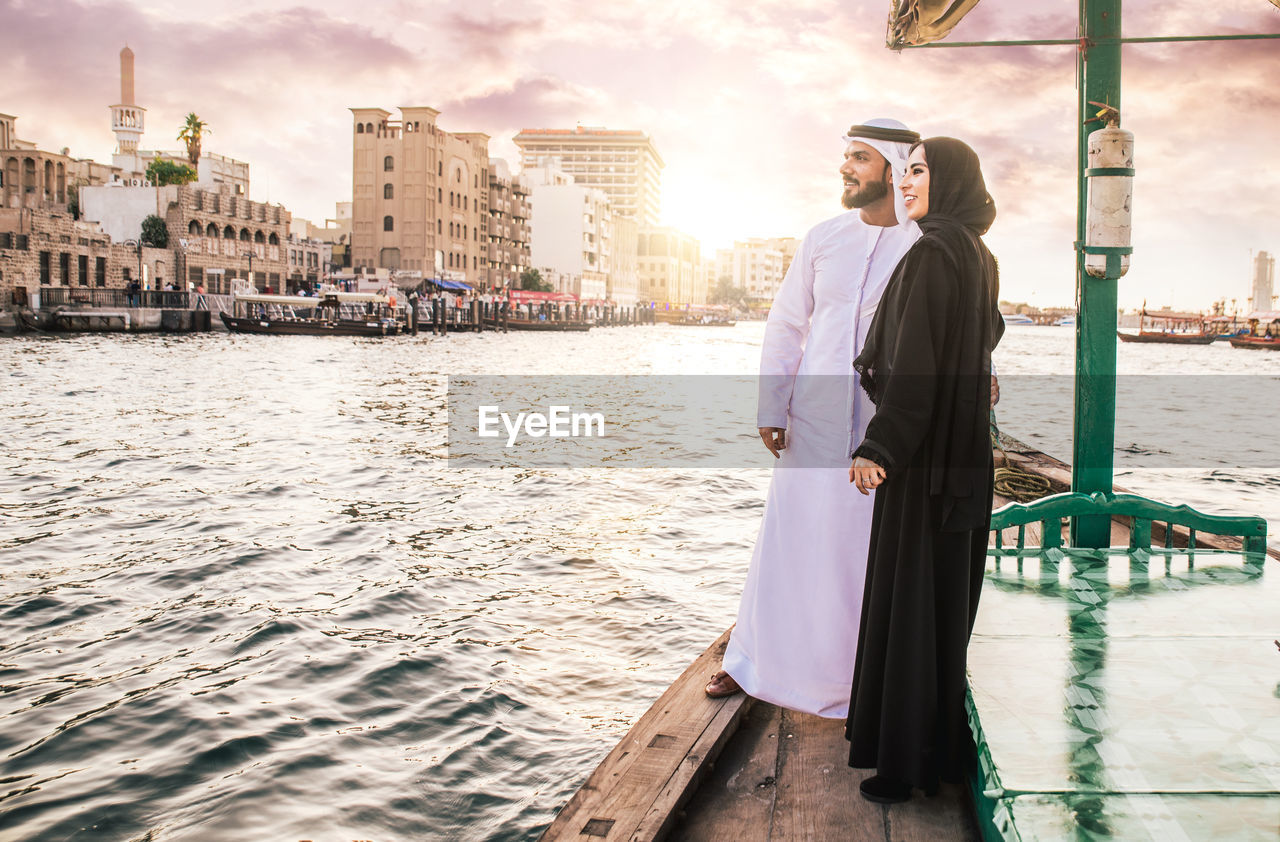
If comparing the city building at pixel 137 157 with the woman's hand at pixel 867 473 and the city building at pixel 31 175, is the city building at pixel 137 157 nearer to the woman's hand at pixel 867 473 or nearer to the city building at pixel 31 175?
the city building at pixel 31 175

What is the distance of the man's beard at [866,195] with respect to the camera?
293 centimetres

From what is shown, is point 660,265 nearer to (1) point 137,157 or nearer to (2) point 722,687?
(1) point 137,157

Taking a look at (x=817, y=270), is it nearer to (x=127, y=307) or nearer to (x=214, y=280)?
(x=127, y=307)

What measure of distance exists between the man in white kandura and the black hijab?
0.46 meters

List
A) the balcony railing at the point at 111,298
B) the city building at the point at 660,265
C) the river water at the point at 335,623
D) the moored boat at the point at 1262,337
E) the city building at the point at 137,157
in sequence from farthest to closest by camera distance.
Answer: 1. the city building at the point at 660,265
2. the city building at the point at 137,157
3. the moored boat at the point at 1262,337
4. the balcony railing at the point at 111,298
5. the river water at the point at 335,623

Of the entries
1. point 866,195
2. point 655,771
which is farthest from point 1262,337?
point 655,771

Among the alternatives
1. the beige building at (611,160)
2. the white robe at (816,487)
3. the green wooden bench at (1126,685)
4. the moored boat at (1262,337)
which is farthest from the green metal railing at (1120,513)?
the beige building at (611,160)

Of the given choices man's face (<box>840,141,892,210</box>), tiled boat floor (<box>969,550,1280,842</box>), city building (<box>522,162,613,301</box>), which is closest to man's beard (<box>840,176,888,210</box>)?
man's face (<box>840,141,892,210</box>)

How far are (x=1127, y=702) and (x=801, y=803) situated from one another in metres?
0.88

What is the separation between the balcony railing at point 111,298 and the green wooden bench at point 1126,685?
51.3 m

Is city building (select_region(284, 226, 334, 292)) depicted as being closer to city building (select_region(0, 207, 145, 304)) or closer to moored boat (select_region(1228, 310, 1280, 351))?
Answer: city building (select_region(0, 207, 145, 304))

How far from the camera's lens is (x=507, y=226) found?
8844 centimetres

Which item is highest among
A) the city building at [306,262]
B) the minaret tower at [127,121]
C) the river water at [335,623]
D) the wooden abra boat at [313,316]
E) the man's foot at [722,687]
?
the minaret tower at [127,121]

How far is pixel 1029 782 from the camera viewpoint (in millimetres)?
2072
